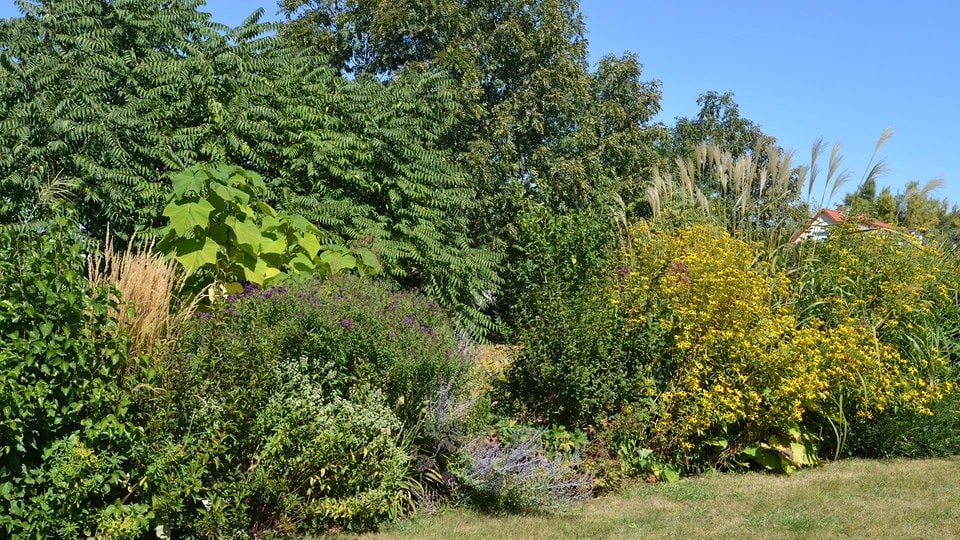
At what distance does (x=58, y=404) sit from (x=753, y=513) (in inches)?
177

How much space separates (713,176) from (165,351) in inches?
331

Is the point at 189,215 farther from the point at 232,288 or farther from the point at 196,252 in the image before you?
the point at 232,288

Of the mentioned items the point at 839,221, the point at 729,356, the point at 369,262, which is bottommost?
the point at 729,356

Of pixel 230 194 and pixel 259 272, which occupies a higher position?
pixel 230 194

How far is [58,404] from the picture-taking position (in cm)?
437

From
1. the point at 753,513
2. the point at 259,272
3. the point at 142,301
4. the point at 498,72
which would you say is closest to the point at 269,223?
the point at 259,272

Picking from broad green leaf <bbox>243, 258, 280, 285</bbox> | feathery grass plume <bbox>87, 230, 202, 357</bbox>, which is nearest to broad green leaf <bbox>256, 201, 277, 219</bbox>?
broad green leaf <bbox>243, 258, 280, 285</bbox>

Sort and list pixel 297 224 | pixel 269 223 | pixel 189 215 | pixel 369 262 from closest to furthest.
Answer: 1. pixel 189 215
2. pixel 269 223
3. pixel 297 224
4. pixel 369 262

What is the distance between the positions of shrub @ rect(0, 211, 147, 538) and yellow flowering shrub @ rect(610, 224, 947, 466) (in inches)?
155

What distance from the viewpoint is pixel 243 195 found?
6.71 meters

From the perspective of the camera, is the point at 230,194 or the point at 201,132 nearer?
the point at 230,194

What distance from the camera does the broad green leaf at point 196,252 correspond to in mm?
6387

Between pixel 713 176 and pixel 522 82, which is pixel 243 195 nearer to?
pixel 713 176

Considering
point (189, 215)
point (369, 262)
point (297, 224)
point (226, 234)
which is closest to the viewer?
point (189, 215)
